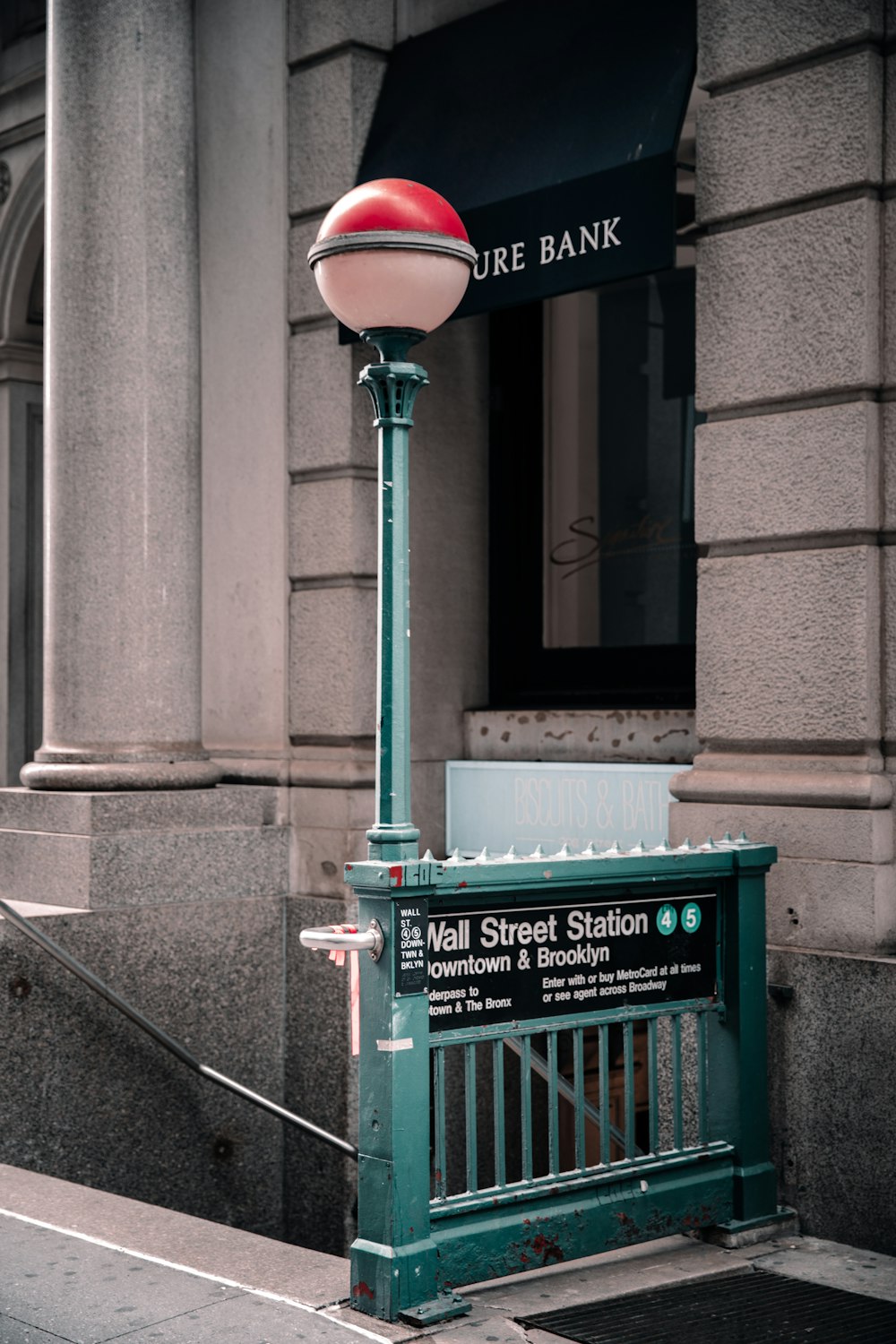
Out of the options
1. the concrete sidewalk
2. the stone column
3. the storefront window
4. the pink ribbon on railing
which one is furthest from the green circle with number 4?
the stone column

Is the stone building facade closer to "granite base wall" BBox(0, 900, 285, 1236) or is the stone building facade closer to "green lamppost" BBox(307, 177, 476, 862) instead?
"granite base wall" BBox(0, 900, 285, 1236)

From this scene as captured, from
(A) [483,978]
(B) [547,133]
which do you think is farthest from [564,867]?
(B) [547,133]

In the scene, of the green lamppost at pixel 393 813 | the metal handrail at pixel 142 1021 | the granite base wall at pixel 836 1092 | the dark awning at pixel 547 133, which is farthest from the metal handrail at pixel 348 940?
the dark awning at pixel 547 133

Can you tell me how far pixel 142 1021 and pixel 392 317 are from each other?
13.3 feet

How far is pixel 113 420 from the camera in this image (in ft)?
29.2

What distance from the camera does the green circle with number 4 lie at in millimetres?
6035

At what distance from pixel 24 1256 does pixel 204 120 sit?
6801 millimetres

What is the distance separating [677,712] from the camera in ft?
26.9

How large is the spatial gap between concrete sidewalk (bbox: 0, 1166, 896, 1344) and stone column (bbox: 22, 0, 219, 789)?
123 inches

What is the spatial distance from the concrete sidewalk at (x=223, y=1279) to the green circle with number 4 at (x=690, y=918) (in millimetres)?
1178

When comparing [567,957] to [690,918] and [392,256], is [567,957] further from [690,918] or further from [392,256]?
[392,256]

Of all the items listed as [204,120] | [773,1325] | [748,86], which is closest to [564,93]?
[748,86]

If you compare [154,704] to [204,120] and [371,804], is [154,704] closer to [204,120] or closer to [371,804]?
[371,804]

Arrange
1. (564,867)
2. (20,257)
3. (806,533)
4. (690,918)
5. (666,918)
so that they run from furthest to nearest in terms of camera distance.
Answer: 1. (20,257)
2. (806,533)
3. (690,918)
4. (666,918)
5. (564,867)
